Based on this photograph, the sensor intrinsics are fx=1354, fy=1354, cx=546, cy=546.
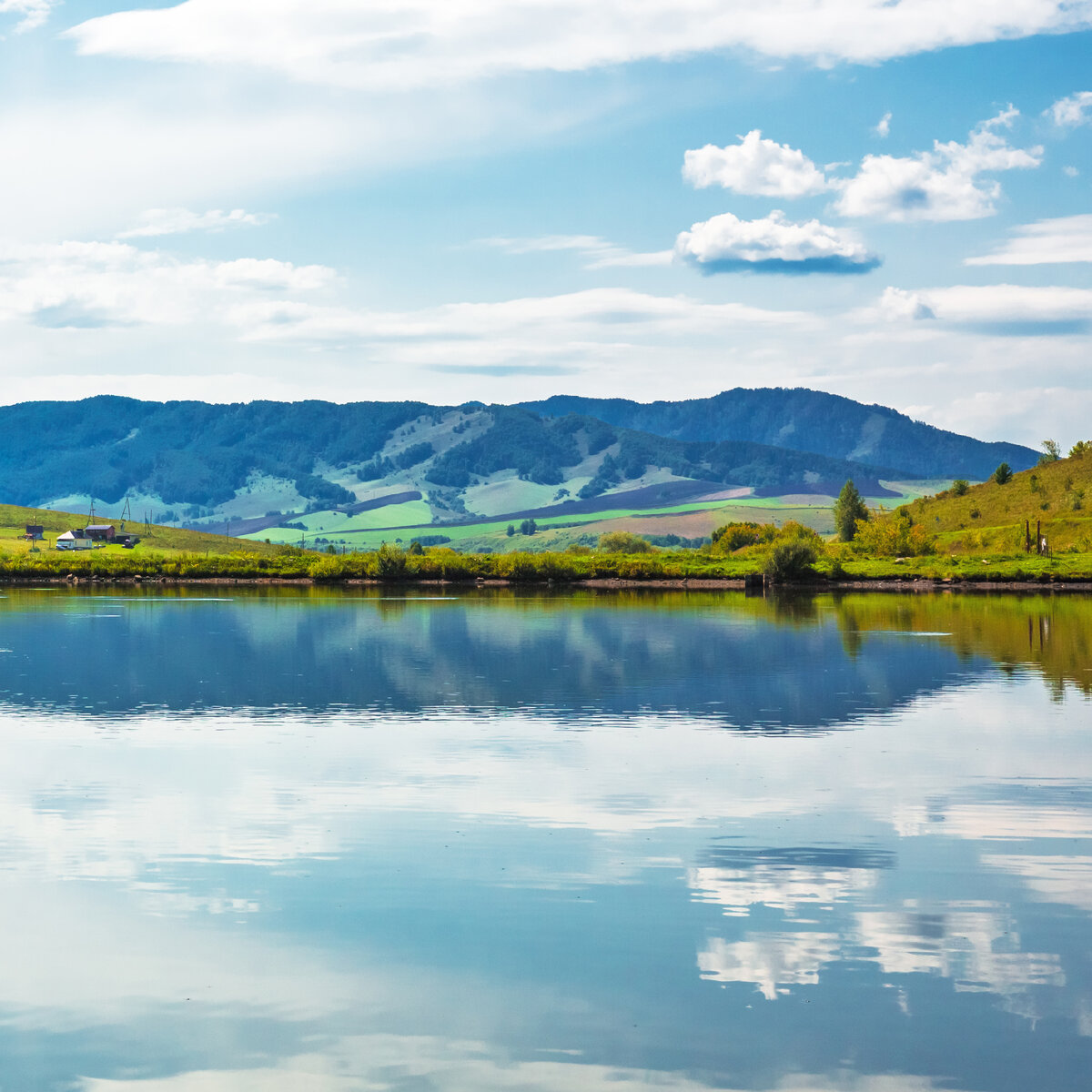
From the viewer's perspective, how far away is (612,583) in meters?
154

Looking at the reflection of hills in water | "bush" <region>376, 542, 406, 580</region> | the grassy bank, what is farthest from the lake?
"bush" <region>376, 542, 406, 580</region>

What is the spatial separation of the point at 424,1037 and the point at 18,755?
20.1 meters

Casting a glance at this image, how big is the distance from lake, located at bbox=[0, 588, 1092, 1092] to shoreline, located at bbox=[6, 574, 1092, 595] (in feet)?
312

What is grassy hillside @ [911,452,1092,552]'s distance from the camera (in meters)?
161

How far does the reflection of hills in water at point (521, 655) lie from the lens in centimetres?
4316

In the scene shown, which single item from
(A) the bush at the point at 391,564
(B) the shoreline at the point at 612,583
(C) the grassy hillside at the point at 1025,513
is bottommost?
(B) the shoreline at the point at 612,583

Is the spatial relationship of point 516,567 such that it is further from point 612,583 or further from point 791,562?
point 791,562

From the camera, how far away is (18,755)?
30859 mm

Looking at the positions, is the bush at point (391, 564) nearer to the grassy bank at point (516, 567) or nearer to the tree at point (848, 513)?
the grassy bank at point (516, 567)

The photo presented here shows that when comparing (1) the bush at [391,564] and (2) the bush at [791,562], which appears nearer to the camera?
(2) the bush at [791,562]

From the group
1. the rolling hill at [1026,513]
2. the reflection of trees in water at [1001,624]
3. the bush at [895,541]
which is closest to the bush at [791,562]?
the reflection of trees in water at [1001,624]

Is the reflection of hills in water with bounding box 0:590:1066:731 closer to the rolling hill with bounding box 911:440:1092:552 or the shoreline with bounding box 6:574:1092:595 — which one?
the shoreline with bounding box 6:574:1092:595

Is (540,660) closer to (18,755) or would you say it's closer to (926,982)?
(18,755)

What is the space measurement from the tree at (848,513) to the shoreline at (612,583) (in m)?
37.4
